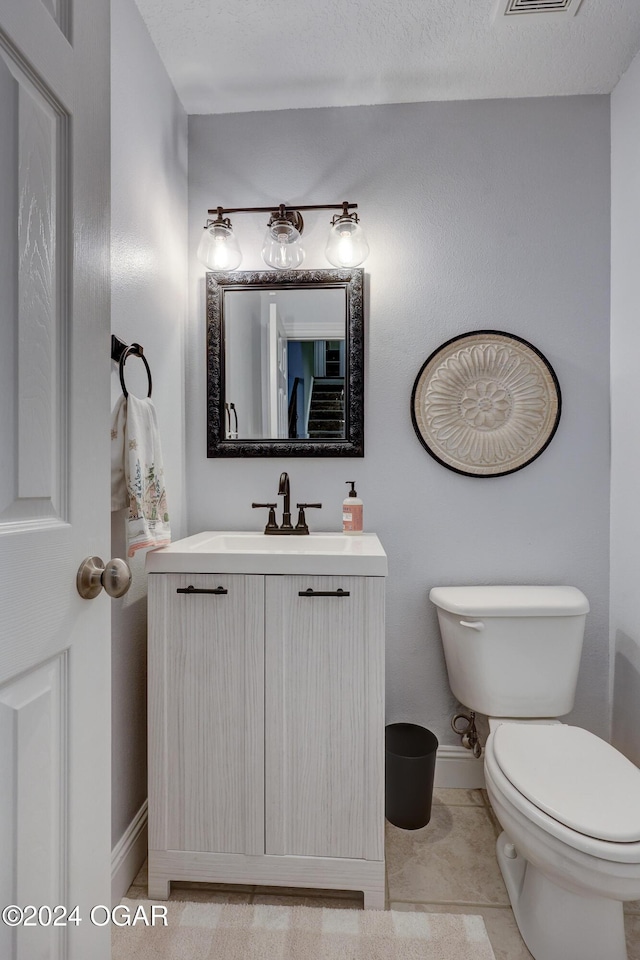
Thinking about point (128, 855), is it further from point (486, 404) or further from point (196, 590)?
point (486, 404)

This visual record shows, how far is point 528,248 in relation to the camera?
6.43 feet

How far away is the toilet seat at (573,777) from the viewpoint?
1.15 metres

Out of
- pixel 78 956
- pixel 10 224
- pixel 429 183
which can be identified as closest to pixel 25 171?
pixel 10 224

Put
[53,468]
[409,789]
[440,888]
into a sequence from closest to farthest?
1. [53,468]
2. [440,888]
3. [409,789]

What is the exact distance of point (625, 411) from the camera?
183cm

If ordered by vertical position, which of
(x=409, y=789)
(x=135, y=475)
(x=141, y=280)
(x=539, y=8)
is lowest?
(x=409, y=789)

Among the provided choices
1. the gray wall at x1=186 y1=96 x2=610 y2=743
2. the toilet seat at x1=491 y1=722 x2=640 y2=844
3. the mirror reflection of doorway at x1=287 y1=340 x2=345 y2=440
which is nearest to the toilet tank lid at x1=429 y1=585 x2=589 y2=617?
the gray wall at x1=186 y1=96 x2=610 y2=743

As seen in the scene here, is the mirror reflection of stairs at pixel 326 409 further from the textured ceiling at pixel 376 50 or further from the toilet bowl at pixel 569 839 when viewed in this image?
the toilet bowl at pixel 569 839

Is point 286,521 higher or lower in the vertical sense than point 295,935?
higher

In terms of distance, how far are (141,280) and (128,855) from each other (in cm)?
163

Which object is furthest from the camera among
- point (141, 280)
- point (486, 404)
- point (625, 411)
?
point (486, 404)

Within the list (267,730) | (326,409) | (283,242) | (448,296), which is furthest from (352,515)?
(283,242)

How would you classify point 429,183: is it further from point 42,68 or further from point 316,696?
point 316,696

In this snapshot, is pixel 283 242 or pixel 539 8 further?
pixel 283 242
